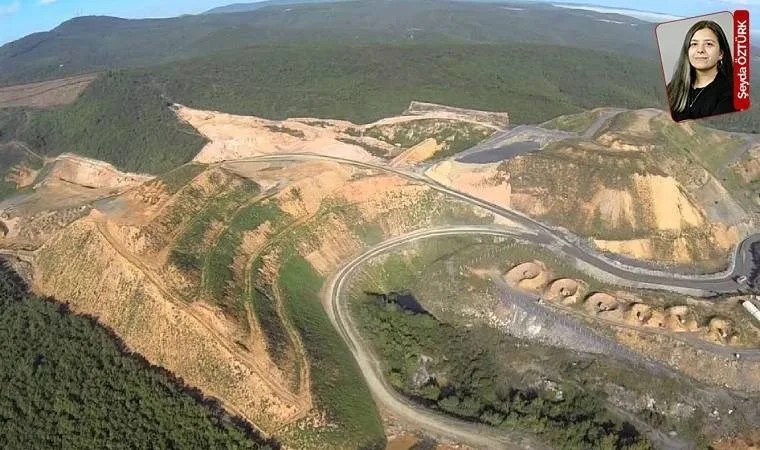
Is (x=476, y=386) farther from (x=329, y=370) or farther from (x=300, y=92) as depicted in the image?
(x=300, y=92)

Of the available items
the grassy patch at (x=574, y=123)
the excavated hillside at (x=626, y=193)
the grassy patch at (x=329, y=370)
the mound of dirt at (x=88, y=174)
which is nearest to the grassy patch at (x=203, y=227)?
the grassy patch at (x=329, y=370)

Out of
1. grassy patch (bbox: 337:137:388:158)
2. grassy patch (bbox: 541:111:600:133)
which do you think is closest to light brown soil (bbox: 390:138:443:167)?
grassy patch (bbox: 337:137:388:158)

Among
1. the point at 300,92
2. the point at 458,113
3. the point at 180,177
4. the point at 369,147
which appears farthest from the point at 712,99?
the point at 300,92

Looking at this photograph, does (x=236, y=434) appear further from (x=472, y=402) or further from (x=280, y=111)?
(x=280, y=111)

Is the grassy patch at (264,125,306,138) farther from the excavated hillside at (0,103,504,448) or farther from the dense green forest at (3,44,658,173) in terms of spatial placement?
the dense green forest at (3,44,658,173)

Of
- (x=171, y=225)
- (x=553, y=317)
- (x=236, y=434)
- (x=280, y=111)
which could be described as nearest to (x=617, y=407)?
(x=553, y=317)

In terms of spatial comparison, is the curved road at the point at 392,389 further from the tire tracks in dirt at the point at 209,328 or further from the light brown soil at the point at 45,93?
the light brown soil at the point at 45,93

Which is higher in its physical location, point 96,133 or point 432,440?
point 96,133
